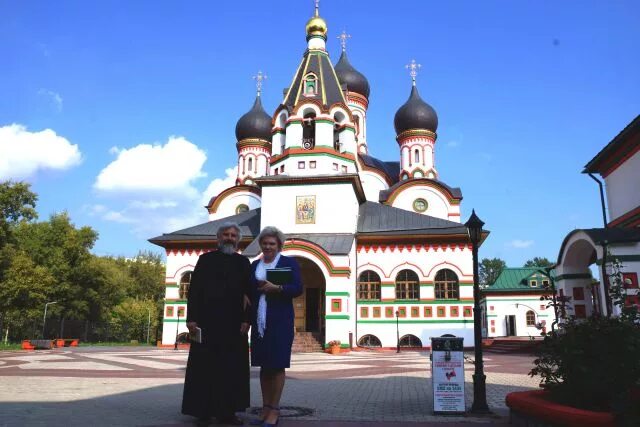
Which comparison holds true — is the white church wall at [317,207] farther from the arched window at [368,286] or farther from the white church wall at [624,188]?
the white church wall at [624,188]

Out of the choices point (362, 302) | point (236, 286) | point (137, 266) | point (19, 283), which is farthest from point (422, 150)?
point (137, 266)

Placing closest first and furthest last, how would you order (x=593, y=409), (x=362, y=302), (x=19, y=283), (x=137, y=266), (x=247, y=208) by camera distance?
(x=593, y=409) < (x=362, y=302) < (x=19, y=283) < (x=247, y=208) < (x=137, y=266)

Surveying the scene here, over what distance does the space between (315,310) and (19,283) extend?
19.1m

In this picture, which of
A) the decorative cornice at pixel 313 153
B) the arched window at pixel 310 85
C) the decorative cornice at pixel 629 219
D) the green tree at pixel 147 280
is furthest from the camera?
the green tree at pixel 147 280

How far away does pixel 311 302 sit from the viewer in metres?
27.2

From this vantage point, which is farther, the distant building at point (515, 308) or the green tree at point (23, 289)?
the distant building at point (515, 308)

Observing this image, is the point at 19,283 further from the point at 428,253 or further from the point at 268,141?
the point at 428,253

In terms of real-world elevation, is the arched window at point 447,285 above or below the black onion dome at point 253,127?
below

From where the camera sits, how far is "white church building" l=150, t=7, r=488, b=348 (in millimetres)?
25266

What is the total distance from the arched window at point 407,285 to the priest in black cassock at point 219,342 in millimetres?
21616

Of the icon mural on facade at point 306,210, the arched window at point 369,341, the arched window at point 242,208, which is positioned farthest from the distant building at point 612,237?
the arched window at point 242,208

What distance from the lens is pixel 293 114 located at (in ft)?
91.7

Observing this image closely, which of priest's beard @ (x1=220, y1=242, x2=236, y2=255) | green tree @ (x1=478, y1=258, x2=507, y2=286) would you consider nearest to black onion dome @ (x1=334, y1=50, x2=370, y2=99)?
priest's beard @ (x1=220, y1=242, x2=236, y2=255)

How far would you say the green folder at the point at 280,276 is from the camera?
17.5 feet
